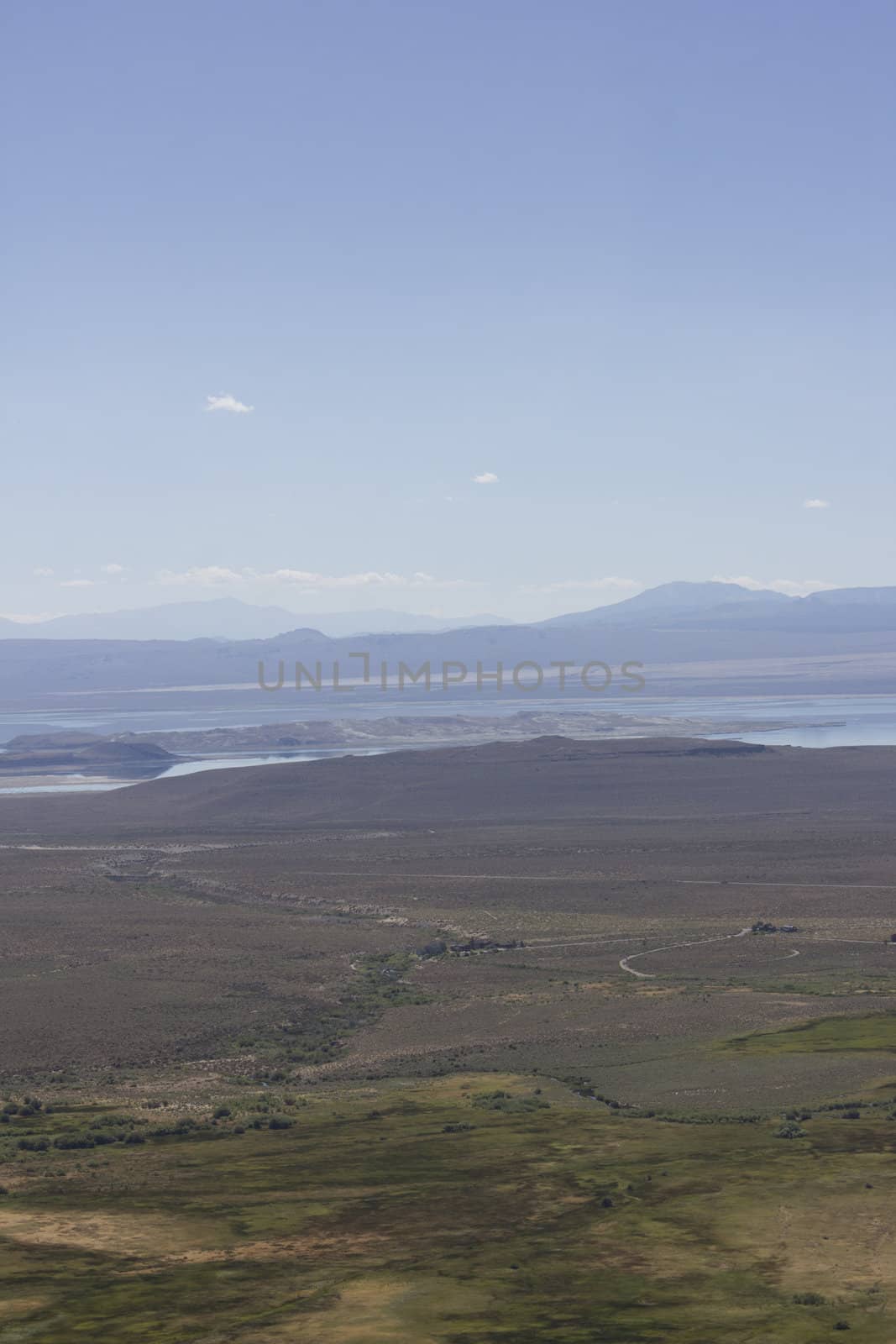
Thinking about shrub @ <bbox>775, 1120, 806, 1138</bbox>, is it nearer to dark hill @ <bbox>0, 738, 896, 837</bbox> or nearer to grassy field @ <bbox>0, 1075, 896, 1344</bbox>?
grassy field @ <bbox>0, 1075, 896, 1344</bbox>

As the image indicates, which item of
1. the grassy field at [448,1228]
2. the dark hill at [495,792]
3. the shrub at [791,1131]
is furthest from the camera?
A: the dark hill at [495,792]

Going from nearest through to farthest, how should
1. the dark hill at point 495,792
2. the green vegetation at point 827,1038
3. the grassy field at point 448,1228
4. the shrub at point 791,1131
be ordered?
the grassy field at point 448,1228 → the shrub at point 791,1131 → the green vegetation at point 827,1038 → the dark hill at point 495,792

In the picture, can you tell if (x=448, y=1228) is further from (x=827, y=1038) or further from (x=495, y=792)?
(x=495, y=792)

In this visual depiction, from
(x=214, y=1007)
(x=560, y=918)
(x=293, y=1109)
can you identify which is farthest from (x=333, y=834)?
(x=293, y=1109)

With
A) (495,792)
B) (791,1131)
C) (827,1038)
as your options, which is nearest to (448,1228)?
(791,1131)

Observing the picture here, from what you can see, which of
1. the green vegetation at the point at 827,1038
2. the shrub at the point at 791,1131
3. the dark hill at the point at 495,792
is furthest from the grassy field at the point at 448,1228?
the dark hill at the point at 495,792

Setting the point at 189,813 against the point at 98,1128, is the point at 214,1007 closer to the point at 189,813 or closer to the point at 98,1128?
the point at 98,1128

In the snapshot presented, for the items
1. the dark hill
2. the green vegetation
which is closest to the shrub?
the green vegetation

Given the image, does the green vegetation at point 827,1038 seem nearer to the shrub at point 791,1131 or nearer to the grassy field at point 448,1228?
the grassy field at point 448,1228
